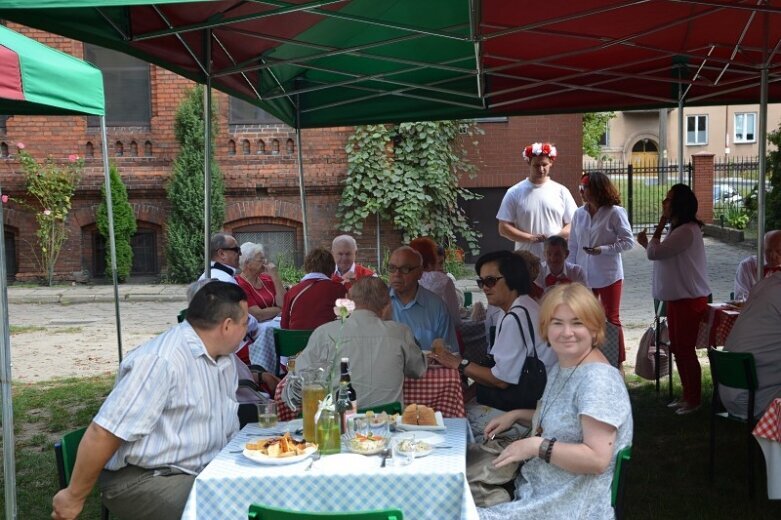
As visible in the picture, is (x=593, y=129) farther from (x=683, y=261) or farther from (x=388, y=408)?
(x=388, y=408)

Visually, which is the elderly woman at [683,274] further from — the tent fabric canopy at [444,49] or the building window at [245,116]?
the building window at [245,116]

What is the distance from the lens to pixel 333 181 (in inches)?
704

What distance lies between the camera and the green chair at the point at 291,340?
627 centimetres

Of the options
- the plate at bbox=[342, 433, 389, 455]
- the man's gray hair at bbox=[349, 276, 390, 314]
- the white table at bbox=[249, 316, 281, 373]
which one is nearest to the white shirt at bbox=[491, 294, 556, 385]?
the man's gray hair at bbox=[349, 276, 390, 314]

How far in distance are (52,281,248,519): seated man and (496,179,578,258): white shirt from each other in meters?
5.40

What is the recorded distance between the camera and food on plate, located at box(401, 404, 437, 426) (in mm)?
4004

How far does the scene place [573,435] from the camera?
3480 millimetres

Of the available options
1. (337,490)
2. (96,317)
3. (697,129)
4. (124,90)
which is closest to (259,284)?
(337,490)

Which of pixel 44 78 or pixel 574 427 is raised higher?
pixel 44 78

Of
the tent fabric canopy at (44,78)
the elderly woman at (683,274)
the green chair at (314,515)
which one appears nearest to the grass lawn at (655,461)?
the elderly woman at (683,274)

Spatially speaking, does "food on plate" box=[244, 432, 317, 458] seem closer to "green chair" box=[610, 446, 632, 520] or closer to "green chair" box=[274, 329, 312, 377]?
"green chair" box=[610, 446, 632, 520]

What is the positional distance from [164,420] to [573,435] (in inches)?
60.8

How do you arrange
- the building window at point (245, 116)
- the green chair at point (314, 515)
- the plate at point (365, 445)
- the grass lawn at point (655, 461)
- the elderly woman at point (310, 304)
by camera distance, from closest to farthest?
the green chair at point (314, 515) < the plate at point (365, 445) < the grass lawn at point (655, 461) < the elderly woman at point (310, 304) < the building window at point (245, 116)

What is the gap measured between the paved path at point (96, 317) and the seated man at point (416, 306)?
4.44 metres
